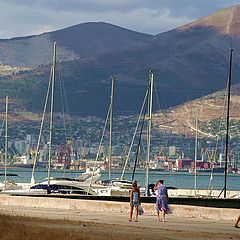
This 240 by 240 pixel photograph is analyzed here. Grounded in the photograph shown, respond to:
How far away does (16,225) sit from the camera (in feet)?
107

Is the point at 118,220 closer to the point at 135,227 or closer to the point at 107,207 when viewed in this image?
the point at 135,227

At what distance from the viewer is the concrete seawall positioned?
4197 cm

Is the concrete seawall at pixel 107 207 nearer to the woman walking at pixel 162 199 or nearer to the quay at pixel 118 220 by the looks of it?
the quay at pixel 118 220

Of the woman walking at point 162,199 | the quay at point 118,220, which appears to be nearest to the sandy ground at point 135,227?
the quay at point 118,220

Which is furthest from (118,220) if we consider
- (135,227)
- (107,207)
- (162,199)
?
(107,207)

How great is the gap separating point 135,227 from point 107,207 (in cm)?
1058

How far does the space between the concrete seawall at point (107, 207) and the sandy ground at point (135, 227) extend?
23.2 inches

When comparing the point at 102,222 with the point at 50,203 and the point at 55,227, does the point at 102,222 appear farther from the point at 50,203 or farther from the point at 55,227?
the point at 50,203

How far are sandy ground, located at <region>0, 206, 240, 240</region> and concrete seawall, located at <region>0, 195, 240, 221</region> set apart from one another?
59 centimetres

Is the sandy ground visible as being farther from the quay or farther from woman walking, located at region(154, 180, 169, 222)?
woman walking, located at region(154, 180, 169, 222)

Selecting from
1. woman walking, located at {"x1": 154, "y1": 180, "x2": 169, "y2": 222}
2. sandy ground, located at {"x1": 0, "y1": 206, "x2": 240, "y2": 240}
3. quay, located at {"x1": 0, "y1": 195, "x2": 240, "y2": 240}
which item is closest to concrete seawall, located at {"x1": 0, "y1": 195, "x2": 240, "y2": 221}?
A: quay, located at {"x1": 0, "y1": 195, "x2": 240, "y2": 240}

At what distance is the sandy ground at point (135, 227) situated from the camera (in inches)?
1259

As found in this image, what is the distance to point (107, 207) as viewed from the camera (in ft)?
153

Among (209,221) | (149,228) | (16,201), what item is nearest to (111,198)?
(16,201)
